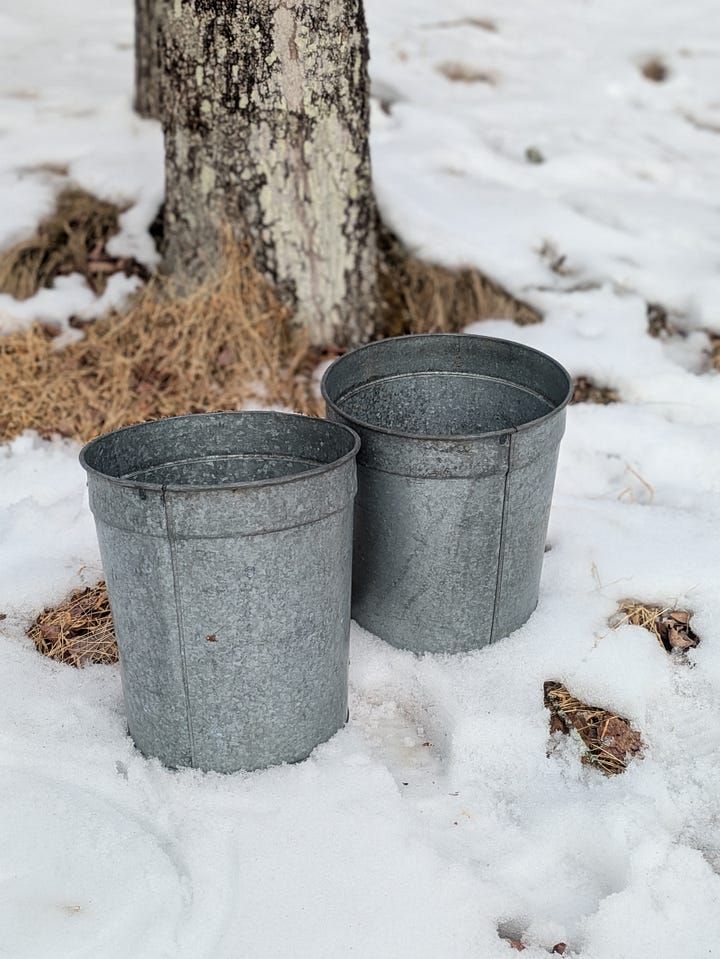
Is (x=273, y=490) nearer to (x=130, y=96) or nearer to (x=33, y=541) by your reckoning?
(x=33, y=541)

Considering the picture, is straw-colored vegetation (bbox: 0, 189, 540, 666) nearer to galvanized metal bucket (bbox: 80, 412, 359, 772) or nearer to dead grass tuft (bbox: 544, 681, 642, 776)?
galvanized metal bucket (bbox: 80, 412, 359, 772)

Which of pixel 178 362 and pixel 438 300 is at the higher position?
pixel 438 300

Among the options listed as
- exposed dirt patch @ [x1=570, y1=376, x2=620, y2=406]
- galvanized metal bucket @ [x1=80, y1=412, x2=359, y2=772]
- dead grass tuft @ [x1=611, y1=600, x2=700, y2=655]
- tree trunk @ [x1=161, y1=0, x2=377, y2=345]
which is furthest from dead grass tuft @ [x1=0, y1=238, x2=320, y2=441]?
dead grass tuft @ [x1=611, y1=600, x2=700, y2=655]

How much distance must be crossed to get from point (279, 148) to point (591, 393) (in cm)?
136

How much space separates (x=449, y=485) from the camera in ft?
6.71

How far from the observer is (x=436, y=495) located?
2059mm

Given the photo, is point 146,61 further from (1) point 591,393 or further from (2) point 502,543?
(2) point 502,543

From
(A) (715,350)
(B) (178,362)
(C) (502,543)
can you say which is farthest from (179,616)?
(A) (715,350)

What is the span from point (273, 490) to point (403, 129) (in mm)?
3195

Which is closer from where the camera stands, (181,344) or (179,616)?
(179,616)

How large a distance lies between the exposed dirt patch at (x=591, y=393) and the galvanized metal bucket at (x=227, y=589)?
157 centimetres

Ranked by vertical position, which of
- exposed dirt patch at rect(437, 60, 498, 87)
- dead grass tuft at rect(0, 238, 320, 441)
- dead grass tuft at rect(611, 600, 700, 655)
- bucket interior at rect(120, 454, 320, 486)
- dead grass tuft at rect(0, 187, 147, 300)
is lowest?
dead grass tuft at rect(611, 600, 700, 655)

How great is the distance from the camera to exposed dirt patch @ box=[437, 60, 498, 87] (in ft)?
16.8

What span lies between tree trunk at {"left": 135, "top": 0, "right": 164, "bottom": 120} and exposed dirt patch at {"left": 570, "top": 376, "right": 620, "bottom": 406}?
2.18 metres
